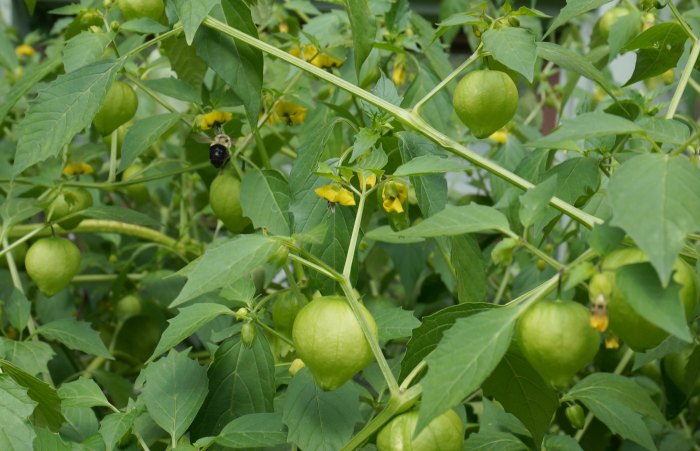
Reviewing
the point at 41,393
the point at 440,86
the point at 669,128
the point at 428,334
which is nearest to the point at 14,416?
the point at 41,393

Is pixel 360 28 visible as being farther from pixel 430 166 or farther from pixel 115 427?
pixel 115 427

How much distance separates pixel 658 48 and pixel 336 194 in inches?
12.8

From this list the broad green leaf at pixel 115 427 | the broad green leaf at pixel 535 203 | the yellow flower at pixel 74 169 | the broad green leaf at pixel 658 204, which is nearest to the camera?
the broad green leaf at pixel 658 204

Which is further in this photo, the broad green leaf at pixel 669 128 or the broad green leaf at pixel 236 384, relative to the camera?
the broad green leaf at pixel 236 384

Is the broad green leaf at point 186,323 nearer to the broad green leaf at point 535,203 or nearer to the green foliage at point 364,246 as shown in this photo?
the green foliage at point 364,246

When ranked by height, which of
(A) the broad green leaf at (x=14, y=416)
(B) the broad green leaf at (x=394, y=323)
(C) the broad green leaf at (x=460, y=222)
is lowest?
(B) the broad green leaf at (x=394, y=323)

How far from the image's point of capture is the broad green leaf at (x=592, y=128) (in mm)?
476

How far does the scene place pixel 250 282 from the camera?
717 mm

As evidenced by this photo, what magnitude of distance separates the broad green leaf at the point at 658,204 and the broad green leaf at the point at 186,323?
32 cm

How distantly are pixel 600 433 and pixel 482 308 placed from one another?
571mm

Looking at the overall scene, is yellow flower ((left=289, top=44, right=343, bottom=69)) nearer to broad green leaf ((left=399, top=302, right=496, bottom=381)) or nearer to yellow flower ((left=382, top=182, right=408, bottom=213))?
yellow flower ((left=382, top=182, right=408, bottom=213))

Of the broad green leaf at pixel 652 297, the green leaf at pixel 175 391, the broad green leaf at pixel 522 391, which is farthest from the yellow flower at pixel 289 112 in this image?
the broad green leaf at pixel 652 297

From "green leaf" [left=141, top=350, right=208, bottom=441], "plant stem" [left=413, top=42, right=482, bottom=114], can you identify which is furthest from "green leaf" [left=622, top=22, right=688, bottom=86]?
"green leaf" [left=141, top=350, right=208, bottom=441]

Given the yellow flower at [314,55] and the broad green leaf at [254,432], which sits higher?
the yellow flower at [314,55]
